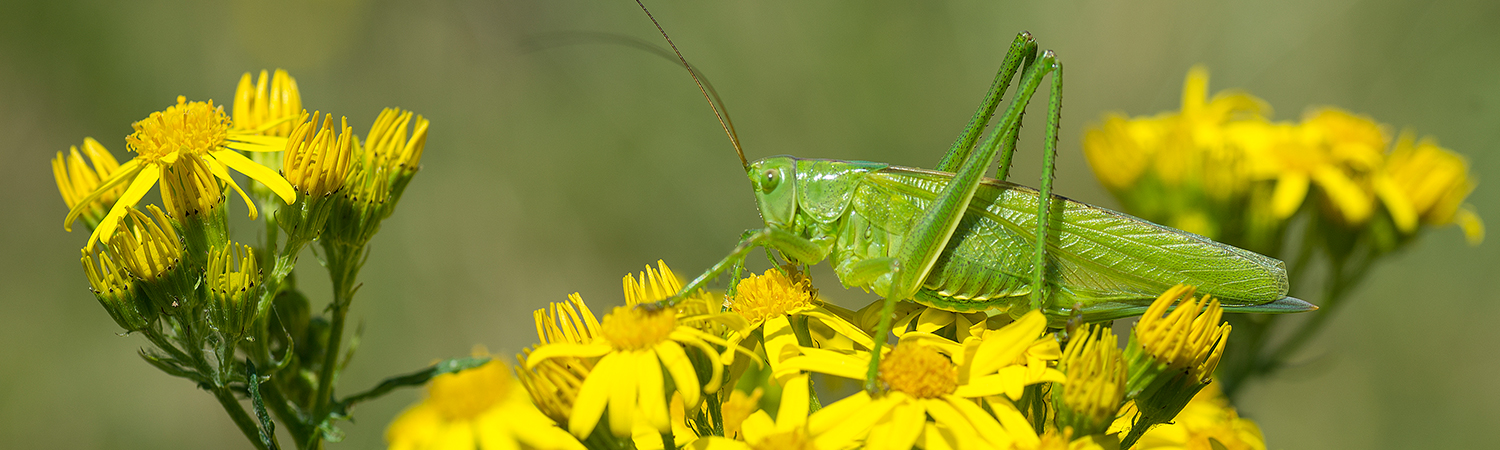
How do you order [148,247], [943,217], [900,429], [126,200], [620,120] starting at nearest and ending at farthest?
[900,429], [148,247], [126,200], [943,217], [620,120]

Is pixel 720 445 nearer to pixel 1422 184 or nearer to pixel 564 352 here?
pixel 564 352

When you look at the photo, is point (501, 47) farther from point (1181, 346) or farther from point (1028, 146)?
point (1181, 346)

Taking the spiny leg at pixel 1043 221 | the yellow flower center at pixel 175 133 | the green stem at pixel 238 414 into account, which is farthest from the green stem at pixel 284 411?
the spiny leg at pixel 1043 221

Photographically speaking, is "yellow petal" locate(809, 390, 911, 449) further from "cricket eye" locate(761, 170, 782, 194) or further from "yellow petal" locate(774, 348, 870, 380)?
"cricket eye" locate(761, 170, 782, 194)

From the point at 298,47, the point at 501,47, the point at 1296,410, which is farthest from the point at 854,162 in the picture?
the point at 298,47

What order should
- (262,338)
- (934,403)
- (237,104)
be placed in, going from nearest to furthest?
(934,403) < (262,338) < (237,104)

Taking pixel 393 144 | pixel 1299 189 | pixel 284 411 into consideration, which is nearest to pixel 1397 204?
pixel 1299 189
